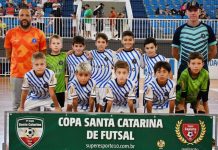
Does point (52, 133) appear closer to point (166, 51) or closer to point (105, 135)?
point (105, 135)

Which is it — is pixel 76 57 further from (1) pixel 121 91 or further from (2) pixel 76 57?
(1) pixel 121 91

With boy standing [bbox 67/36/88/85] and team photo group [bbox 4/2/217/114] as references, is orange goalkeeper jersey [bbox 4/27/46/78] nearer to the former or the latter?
team photo group [bbox 4/2/217/114]

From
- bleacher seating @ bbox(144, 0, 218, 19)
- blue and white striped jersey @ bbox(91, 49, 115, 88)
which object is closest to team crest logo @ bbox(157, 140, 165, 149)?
blue and white striped jersey @ bbox(91, 49, 115, 88)

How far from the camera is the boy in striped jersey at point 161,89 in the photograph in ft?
25.4

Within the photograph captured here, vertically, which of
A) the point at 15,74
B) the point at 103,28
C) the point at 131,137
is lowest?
the point at 131,137

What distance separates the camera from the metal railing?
21.3 meters

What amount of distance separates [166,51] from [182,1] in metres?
7.48

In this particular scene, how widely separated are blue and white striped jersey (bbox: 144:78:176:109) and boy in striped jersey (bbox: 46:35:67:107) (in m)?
1.62

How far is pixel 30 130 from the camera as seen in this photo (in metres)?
6.09

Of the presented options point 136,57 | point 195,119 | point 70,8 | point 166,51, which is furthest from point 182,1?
point 195,119

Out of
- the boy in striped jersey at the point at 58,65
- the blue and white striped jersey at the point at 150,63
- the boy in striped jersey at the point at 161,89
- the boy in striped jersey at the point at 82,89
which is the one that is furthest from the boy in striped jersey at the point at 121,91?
the boy in striped jersey at the point at 58,65

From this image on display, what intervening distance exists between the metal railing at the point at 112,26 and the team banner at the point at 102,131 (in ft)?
49.9

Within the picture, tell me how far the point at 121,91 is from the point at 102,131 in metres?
1.87

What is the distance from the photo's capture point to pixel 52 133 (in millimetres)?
6078
